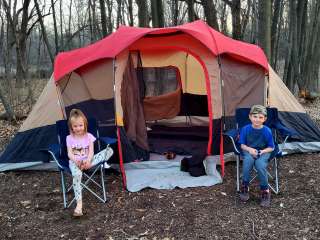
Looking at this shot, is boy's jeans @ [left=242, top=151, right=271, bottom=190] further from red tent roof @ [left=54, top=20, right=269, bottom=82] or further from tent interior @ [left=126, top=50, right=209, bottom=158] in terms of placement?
tent interior @ [left=126, top=50, right=209, bottom=158]

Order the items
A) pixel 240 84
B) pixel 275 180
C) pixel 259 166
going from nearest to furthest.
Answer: pixel 259 166 < pixel 275 180 < pixel 240 84

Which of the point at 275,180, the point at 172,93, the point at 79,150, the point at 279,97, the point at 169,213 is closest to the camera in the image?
the point at 169,213

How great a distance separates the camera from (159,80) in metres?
6.86

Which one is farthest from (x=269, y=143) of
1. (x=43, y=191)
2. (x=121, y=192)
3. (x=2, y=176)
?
(x=2, y=176)

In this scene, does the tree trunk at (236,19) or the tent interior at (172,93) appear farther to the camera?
the tree trunk at (236,19)

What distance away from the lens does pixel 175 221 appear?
3.49 meters

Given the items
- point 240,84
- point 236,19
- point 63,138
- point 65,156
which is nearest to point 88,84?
point 63,138

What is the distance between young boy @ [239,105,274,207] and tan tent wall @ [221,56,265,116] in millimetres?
869

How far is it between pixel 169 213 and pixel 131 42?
6.41 ft

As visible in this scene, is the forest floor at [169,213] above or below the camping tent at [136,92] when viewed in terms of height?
below

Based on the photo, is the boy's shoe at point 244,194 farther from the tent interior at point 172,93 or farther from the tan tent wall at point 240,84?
the tent interior at point 172,93

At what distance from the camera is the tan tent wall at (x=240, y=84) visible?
15.7 feet

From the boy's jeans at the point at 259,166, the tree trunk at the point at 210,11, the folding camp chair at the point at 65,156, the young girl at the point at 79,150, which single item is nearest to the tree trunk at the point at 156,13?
the tree trunk at the point at 210,11

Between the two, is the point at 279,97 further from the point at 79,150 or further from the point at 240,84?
the point at 79,150
